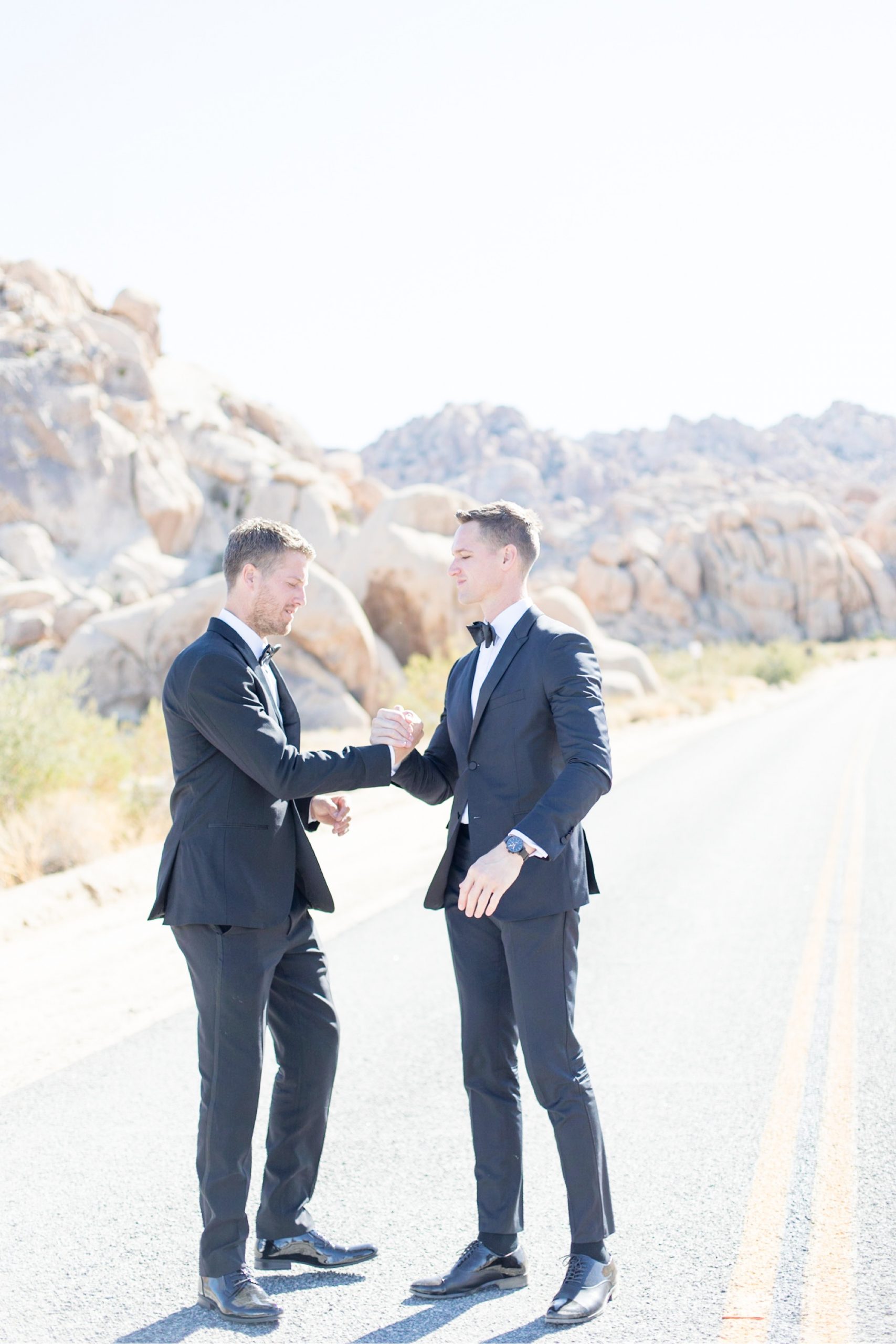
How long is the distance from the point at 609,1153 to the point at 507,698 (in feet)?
6.61

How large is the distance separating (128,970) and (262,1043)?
4102 millimetres

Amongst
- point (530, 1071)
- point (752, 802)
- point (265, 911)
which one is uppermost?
point (265, 911)

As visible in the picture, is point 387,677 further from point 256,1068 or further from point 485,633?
point 256,1068

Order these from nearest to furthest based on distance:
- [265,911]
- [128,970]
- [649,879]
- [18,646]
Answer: [265,911]
[128,970]
[649,879]
[18,646]

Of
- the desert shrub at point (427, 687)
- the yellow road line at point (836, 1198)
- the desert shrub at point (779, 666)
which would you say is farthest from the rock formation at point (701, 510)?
the yellow road line at point (836, 1198)

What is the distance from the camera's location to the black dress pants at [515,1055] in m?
3.30

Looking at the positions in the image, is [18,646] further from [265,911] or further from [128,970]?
[265,911]

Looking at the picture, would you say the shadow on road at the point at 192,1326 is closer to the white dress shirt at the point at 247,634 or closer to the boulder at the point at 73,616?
the white dress shirt at the point at 247,634

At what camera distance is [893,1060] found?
5.28 m

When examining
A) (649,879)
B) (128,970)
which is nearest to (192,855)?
(128,970)

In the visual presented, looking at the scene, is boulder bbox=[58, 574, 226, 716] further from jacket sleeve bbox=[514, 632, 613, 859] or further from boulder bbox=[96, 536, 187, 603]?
jacket sleeve bbox=[514, 632, 613, 859]

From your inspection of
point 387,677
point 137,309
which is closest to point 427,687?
point 387,677

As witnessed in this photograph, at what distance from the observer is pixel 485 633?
143 inches

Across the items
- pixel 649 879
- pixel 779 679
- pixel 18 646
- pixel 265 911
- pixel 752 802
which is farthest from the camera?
pixel 779 679
